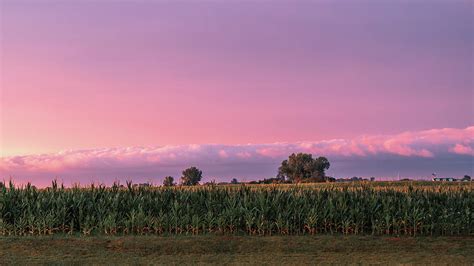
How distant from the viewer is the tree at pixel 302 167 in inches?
2459

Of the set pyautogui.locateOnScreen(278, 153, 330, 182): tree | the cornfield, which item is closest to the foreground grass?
the cornfield

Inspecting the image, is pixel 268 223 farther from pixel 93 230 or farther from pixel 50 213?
pixel 50 213

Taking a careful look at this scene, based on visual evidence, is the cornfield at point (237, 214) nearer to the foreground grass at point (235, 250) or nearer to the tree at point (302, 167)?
the foreground grass at point (235, 250)

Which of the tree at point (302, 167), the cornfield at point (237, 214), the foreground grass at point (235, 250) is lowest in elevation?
the foreground grass at point (235, 250)

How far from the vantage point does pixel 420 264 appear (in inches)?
598

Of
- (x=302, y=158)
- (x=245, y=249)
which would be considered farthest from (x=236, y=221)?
(x=302, y=158)

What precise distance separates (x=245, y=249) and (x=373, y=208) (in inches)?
227

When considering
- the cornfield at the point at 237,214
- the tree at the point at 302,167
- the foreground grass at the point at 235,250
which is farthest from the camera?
the tree at the point at 302,167

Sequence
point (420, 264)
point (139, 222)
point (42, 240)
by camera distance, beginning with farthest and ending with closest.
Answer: point (139, 222), point (42, 240), point (420, 264)

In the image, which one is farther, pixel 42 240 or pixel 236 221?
pixel 236 221

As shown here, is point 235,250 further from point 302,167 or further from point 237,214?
point 302,167

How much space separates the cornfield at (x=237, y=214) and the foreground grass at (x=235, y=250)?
4.61 ft

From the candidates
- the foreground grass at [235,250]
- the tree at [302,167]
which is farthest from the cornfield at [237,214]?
the tree at [302,167]

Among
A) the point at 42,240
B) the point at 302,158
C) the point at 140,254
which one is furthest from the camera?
the point at 302,158
